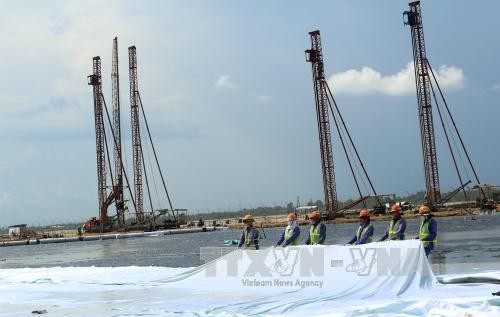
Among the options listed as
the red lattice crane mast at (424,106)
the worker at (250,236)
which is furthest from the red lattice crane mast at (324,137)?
the worker at (250,236)

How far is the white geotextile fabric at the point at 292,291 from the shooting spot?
12.4 m

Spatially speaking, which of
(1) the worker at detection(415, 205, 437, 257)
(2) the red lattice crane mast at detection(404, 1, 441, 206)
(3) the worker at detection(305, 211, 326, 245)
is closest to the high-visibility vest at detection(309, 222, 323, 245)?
(3) the worker at detection(305, 211, 326, 245)

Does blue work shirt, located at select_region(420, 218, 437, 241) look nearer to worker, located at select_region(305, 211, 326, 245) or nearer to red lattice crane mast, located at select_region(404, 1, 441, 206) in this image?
worker, located at select_region(305, 211, 326, 245)

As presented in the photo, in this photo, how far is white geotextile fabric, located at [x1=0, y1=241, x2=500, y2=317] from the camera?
1236 cm

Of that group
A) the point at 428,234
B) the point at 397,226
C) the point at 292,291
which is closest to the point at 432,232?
the point at 428,234

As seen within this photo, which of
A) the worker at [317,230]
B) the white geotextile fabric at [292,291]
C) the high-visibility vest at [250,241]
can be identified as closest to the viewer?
the white geotextile fabric at [292,291]

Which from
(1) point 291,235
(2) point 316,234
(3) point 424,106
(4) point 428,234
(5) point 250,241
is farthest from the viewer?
(3) point 424,106

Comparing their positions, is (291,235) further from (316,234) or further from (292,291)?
(292,291)

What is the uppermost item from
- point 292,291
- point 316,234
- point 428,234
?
point 316,234

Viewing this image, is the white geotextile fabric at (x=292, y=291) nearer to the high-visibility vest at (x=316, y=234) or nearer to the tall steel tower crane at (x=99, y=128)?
the high-visibility vest at (x=316, y=234)

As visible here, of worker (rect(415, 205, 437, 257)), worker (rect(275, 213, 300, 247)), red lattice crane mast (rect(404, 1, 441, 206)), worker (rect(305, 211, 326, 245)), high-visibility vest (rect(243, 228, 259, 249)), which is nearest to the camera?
worker (rect(415, 205, 437, 257))

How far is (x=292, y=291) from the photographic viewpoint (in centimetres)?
1510

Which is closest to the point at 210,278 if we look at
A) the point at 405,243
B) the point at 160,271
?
the point at 160,271

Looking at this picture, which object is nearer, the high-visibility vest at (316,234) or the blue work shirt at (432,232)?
the blue work shirt at (432,232)
